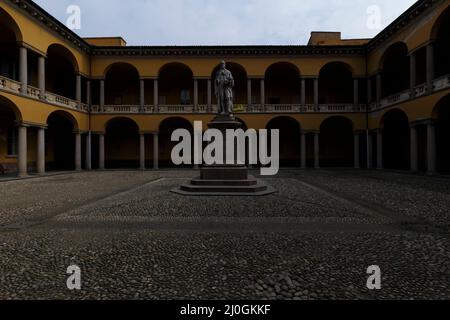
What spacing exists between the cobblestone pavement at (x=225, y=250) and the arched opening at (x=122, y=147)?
66.4ft

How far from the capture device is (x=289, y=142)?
27625 millimetres

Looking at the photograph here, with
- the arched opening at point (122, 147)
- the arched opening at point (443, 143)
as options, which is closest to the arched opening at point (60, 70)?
the arched opening at point (122, 147)

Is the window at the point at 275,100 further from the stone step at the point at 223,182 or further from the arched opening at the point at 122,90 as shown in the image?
the stone step at the point at 223,182

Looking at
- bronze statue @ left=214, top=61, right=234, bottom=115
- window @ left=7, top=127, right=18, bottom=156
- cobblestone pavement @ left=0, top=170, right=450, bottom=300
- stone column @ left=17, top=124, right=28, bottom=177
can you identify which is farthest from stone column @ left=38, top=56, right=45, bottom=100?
bronze statue @ left=214, top=61, right=234, bottom=115

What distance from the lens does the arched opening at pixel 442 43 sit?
15611mm

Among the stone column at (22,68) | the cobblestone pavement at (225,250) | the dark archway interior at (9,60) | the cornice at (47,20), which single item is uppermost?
the cornice at (47,20)

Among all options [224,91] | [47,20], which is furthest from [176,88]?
[224,91]

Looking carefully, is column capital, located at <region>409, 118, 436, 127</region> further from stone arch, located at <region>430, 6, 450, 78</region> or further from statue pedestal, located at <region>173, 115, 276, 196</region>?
statue pedestal, located at <region>173, 115, 276, 196</region>

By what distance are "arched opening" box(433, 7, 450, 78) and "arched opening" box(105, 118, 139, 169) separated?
26.6 meters

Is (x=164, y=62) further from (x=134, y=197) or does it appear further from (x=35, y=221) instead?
(x=35, y=221)

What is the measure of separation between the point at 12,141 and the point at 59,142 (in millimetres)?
5199

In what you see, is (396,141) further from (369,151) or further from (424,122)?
(424,122)

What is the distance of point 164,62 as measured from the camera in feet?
78.8
